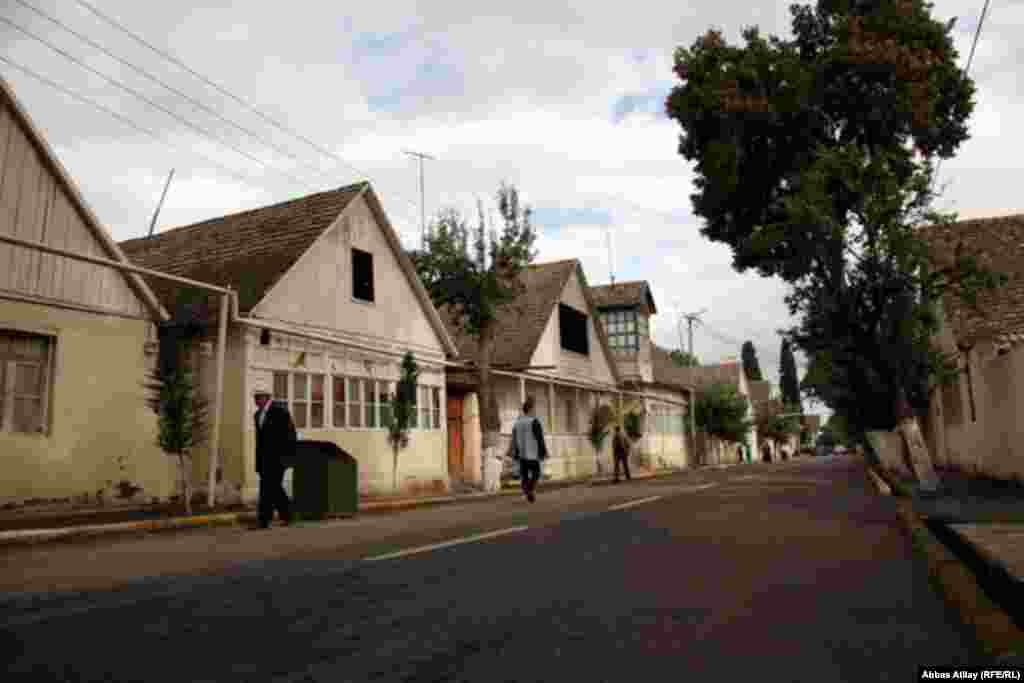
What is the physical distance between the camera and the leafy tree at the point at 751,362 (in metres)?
127

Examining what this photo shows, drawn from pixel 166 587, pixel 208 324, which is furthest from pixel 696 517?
pixel 208 324

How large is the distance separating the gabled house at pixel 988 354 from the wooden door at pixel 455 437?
14.3 metres

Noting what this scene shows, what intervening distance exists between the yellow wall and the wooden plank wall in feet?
1.08

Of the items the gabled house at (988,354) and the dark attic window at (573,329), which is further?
the dark attic window at (573,329)

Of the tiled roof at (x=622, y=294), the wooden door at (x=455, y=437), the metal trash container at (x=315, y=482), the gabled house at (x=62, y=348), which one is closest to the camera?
the metal trash container at (x=315, y=482)

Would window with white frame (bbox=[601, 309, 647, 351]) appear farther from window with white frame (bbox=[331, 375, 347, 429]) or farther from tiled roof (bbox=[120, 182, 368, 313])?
window with white frame (bbox=[331, 375, 347, 429])

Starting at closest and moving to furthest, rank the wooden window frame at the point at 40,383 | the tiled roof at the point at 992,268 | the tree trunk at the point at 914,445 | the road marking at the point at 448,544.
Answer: the road marking at the point at 448,544, the wooden window frame at the point at 40,383, the tree trunk at the point at 914,445, the tiled roof at the point at 992,268

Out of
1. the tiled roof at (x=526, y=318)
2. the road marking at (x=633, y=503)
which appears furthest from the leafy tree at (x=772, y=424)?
the road marking at (x=633, y=503)

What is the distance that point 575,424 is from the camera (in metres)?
33.7

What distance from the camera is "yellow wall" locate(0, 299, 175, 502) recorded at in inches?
529

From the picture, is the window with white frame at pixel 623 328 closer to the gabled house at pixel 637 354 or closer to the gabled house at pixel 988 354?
the gabled house at pixel 637 354

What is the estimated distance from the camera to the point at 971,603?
14.2ft

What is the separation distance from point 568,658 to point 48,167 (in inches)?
567

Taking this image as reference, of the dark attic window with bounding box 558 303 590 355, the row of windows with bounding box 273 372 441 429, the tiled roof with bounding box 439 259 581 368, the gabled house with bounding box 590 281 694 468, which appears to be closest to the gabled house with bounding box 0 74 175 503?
the row of windows with bounding box 273 372 441 429
